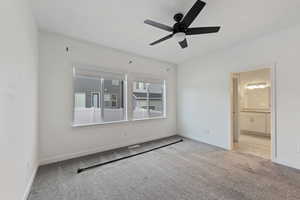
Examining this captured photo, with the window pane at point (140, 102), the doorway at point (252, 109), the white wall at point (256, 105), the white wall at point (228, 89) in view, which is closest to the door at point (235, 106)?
the doorway at point (252, 109)

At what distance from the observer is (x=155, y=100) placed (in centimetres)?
→ 490

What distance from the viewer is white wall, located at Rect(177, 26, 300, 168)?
→ 2.68 metres

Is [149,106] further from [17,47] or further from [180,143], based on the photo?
[17,47]

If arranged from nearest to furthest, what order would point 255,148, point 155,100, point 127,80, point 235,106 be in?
point 255,148
point 127,80
point 235,106
point 155,100

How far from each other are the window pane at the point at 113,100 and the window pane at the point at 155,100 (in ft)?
3.54

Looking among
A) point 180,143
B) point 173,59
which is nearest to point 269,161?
point 180,143

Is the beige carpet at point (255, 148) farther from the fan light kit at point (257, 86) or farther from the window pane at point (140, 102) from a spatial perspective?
the window pane at point (140, 102)

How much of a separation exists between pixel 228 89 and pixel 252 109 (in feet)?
8.95

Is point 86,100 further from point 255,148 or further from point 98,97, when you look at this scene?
point 255,148

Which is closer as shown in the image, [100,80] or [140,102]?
[100,80]

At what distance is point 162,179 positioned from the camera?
2326 mm

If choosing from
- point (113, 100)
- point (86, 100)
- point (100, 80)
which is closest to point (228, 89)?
point (113, 100)

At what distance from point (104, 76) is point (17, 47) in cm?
211

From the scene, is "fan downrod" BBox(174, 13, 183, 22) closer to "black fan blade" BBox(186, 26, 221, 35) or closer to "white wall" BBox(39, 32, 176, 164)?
"black fan blade" BBox(186, 26, 221, 35)
